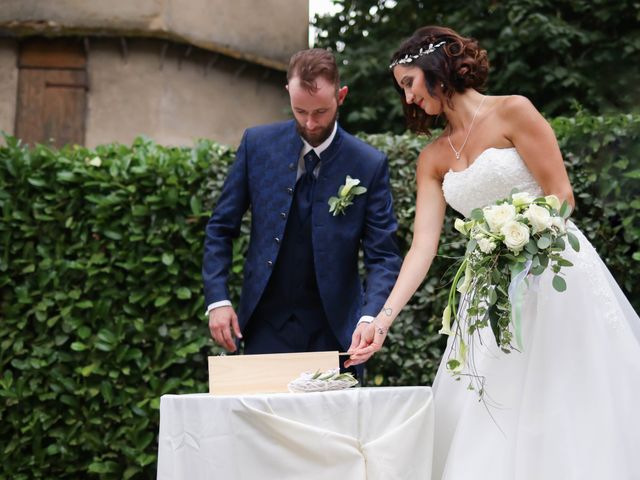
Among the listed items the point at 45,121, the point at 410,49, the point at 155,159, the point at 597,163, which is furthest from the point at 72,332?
the point at 45,121

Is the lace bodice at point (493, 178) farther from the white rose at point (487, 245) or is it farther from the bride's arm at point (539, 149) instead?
the white rose at point (487, 245)

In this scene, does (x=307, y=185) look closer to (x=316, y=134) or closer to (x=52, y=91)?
(x=316, y=134)

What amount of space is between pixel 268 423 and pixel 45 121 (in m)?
7.76

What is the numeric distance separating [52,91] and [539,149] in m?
7.53

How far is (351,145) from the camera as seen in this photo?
12.6 feet

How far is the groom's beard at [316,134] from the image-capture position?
371 centimetres

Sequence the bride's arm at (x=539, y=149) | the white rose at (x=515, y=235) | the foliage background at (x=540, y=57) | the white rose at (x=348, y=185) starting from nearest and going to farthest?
the white rose at (x=515, y=235), the bride's arm at (x=539, y=149), the white rose at (x=348, y=185), the foliage background at (x=540, y=57)

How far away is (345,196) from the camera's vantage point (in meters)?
3.65

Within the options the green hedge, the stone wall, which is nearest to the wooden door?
the stone wall

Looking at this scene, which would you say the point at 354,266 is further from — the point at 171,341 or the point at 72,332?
the point at 72,332

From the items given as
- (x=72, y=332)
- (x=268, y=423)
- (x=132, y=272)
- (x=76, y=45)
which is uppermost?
(x=76, y=45)

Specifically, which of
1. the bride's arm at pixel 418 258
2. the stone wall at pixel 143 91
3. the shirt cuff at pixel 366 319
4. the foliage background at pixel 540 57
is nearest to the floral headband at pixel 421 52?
the bride's arm at pixel 418 258

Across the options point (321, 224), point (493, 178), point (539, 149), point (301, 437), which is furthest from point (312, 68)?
Answer: point (301, 437)

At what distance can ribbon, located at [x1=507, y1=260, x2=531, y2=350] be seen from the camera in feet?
8.86
